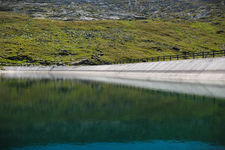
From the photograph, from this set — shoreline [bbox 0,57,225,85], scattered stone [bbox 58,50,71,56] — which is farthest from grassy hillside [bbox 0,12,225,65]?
shoreline [bbox 0,57,225,85]

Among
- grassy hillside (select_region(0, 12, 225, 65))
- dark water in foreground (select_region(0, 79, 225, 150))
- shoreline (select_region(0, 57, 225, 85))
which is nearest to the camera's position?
dark water in foreground (select_region(0, 79, 225, 150))

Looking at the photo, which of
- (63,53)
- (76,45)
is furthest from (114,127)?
(76,45)

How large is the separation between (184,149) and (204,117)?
6.12 metres

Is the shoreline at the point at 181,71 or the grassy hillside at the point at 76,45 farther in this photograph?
the grassy hillside at the point at 76,45

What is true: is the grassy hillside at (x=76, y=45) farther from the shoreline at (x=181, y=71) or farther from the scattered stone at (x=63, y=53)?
the shoreline at (x=181, y=71)

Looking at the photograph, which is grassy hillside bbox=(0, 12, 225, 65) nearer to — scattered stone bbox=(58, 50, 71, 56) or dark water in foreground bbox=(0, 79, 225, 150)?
scattered stone bbox=(58, 50, 71, 56)

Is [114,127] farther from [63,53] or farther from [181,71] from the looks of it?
[63,53]

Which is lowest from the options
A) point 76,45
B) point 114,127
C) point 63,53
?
point 63,53

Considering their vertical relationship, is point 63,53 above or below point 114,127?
below

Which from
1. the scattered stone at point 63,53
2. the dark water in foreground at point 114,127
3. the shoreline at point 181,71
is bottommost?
the scattered stone at point 63,53

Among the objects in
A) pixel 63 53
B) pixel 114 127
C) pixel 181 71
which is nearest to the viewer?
pixel 114 127

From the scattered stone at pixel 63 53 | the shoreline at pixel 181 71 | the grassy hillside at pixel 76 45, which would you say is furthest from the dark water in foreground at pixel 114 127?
the scattered stone at pixel 63 53

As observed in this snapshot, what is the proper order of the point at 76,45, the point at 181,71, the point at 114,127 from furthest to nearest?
1. the point at 76,45
2. the point at 181,71
3. the point at 114,127

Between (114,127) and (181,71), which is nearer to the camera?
(114,127)
